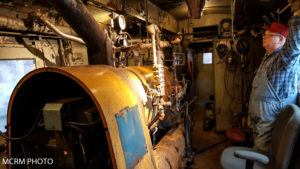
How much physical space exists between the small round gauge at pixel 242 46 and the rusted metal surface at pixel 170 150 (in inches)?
126

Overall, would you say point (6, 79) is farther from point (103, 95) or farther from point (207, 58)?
point (207, 58)

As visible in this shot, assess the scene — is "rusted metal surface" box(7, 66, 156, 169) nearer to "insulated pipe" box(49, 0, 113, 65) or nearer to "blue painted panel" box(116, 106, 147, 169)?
"blue painted panel" box(116, 106, 147, 169)

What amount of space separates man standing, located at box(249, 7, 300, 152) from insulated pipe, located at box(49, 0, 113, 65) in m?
2.26

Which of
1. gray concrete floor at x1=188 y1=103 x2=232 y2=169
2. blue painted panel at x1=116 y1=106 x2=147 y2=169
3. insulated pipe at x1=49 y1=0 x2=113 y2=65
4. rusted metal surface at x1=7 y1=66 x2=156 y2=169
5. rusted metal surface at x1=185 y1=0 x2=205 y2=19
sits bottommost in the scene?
gray concrete floor at x1=188 y1=103 x2=232 y2=169

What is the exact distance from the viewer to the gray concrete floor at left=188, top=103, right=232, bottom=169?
12.3ft

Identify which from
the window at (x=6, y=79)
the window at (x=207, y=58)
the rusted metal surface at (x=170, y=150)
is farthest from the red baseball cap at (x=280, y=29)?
the window at (x=207, y=58)

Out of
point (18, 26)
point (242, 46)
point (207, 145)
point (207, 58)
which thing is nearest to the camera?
point (18, 26)

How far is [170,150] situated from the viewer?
2.57 m

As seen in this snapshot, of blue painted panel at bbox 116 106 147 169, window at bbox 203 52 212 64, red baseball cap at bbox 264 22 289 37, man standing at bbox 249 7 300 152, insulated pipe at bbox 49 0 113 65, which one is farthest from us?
window at bbox 203 52 212 64

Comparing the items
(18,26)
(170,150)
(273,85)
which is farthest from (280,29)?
(18,26)

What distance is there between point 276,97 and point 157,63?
1.81 meters

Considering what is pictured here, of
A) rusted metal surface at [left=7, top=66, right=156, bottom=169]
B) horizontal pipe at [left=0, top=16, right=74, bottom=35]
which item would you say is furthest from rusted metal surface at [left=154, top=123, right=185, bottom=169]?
horizontal pipe at [left=0, top=16, right=74, bottom=35]

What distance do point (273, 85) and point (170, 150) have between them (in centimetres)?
182

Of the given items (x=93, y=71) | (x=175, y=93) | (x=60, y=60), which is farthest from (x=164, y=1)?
(x=93, y=71)
